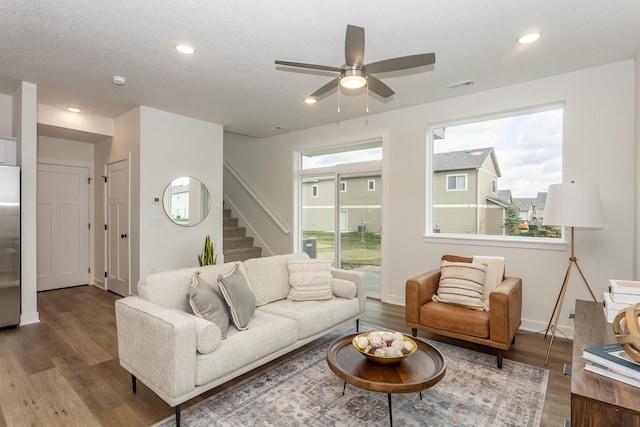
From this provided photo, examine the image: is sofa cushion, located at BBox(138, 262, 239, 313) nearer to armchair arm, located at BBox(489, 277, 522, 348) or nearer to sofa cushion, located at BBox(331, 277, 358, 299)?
sofa cushion, located at BBox(331, 277, 358, 299)

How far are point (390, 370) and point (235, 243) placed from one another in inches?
190

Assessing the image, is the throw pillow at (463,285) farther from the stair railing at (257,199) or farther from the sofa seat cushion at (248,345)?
the stair railing at (257,199)

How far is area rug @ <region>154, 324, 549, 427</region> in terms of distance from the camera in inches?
80.7

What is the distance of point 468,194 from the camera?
4234 mm

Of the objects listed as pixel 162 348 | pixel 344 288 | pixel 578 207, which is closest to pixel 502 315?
pixel 578 207

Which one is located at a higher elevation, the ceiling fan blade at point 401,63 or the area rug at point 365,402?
the ceiling fan blade at point 401,63

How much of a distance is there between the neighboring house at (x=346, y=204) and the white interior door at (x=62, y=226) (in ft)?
12.5

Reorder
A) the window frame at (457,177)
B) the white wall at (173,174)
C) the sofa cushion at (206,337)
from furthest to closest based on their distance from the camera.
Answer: the white wall at (173,174)
the window frame at (457,177)
the sofa cushion at (206,337)

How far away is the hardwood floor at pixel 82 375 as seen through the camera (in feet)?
6.90

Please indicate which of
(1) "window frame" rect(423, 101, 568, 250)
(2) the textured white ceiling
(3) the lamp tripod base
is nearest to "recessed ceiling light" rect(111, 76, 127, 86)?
(2) the textured white ceiling

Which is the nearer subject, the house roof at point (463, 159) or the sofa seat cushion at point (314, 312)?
the sofa seat cushion at point (314, 312)

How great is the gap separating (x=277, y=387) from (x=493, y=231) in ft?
10.1

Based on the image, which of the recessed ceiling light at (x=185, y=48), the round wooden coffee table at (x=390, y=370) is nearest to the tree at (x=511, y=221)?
the round wooden coffee table at (x=390, y=370)

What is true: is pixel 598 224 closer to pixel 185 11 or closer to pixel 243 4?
pixel 243 4
